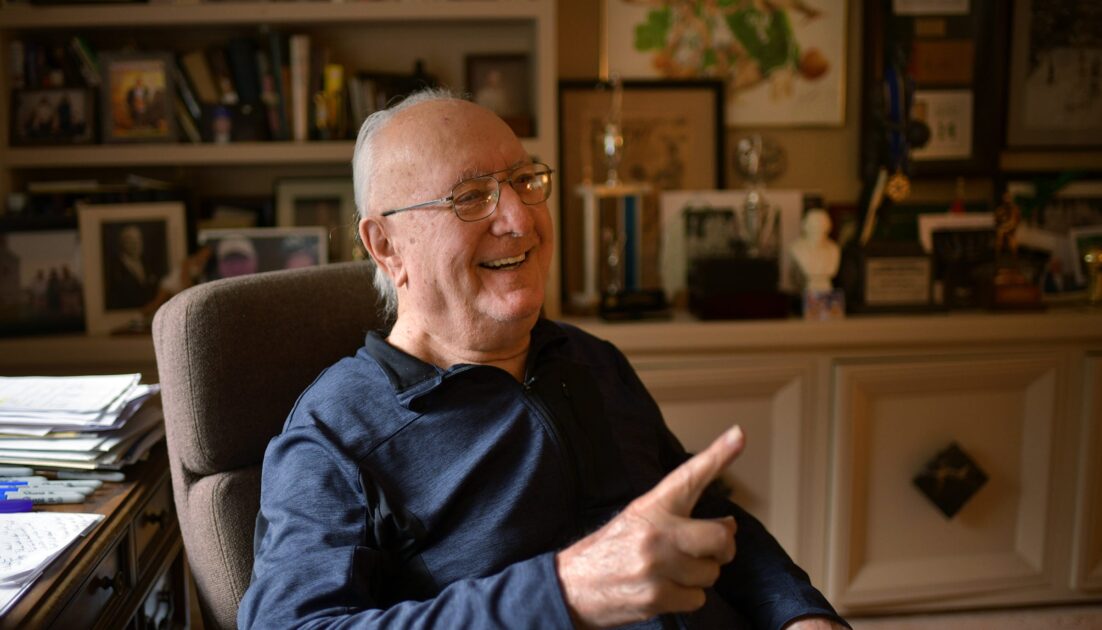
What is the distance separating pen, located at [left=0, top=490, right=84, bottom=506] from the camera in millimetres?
1215

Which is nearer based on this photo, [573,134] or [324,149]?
[324,149]

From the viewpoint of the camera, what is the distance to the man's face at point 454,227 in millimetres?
1212

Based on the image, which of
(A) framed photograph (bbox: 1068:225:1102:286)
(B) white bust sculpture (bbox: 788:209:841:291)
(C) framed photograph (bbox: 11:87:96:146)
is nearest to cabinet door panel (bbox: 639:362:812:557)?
(B) white bust sculpture (bbox: 788:209:841:291)

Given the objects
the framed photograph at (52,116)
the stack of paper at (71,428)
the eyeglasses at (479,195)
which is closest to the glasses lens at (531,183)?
the eyeglasses at (479,195)

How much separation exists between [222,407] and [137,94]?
1.44 meters

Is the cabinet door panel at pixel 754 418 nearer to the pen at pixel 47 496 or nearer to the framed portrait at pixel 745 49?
the framed portrait at pixel 745 49

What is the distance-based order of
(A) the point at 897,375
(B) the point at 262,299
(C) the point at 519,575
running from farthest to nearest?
(A) the point at 897,375, (B) the point at 262,299, (C) the point at 519,575

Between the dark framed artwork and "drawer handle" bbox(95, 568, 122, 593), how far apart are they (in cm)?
Answer: 215

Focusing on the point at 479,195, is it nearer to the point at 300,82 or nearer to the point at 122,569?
the point at 122,569

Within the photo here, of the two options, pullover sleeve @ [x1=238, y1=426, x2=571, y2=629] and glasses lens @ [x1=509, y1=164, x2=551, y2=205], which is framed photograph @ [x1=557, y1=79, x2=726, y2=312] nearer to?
glasses lens @ [x1=509, y1=164, x2=551, y2=205]

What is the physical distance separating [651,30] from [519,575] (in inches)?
79.0

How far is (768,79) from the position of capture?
8.59 feet

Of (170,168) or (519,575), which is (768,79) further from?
(519,575)

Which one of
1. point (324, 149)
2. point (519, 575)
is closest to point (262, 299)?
point (519, 575)
